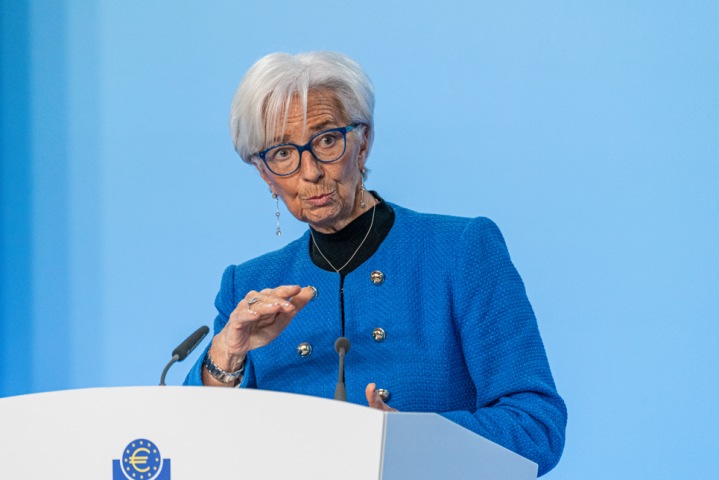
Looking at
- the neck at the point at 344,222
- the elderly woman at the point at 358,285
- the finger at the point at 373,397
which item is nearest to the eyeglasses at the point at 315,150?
the elderly woman at the point at 358,285

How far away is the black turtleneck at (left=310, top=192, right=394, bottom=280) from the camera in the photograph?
60.7 inches

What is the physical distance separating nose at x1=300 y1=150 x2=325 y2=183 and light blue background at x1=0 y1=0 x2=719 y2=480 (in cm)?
88

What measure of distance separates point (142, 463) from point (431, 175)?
66.1 inches

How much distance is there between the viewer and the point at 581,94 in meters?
2.17

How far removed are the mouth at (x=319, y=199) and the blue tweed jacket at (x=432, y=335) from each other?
0.52 ft

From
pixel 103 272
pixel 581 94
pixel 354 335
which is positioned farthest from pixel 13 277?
pixel 581 94

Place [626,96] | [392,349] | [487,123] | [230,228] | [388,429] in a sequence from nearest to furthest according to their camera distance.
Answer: [388,429] < [392,349] < [626,96] < [487,123] < [230,228]

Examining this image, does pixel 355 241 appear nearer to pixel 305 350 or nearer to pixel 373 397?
pixel 305 350

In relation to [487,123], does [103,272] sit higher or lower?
lower

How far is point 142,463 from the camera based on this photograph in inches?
30.5

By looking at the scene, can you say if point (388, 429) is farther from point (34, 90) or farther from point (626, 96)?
point (34, 90)

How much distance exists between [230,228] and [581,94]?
127 centimetres

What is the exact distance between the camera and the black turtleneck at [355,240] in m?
1.54

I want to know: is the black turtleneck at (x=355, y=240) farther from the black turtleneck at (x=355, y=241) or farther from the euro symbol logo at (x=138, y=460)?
the euro symbol logo at (x=138, y=460)
